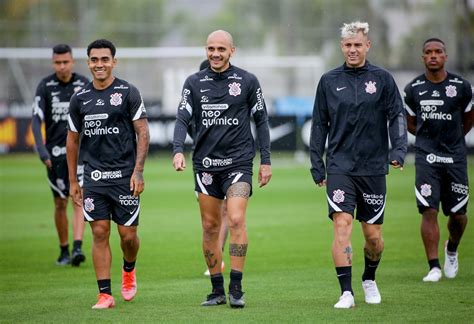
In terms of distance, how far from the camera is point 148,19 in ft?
157

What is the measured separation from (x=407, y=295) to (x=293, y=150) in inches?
999

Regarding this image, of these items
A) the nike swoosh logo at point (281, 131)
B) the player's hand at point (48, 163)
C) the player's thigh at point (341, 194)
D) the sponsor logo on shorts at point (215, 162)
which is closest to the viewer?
the player's thigh at point (341, 194)

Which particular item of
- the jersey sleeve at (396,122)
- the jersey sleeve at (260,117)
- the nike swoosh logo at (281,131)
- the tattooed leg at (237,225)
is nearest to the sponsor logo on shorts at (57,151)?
the jersey sleeve at (260,117)

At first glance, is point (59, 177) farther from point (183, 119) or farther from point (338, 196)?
point (338, 196)

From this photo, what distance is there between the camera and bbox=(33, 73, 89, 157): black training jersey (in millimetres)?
14609

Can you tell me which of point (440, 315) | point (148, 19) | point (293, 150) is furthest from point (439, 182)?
point (148, 19)

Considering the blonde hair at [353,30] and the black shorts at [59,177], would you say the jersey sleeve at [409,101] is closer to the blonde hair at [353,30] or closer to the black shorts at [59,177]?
the blonde hair at [353,30]

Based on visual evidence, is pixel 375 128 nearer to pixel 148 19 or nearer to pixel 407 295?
pixel 407 295

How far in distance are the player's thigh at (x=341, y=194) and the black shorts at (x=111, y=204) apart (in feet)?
6.34

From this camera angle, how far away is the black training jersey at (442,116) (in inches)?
488

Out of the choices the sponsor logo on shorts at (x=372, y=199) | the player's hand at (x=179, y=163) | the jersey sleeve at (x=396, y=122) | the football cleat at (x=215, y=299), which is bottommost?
the football cleat at (x=215, y=299)

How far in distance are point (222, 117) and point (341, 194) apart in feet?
4.51

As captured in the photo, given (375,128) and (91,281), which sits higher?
(375,128)

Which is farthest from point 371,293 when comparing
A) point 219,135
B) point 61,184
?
point 61,184
